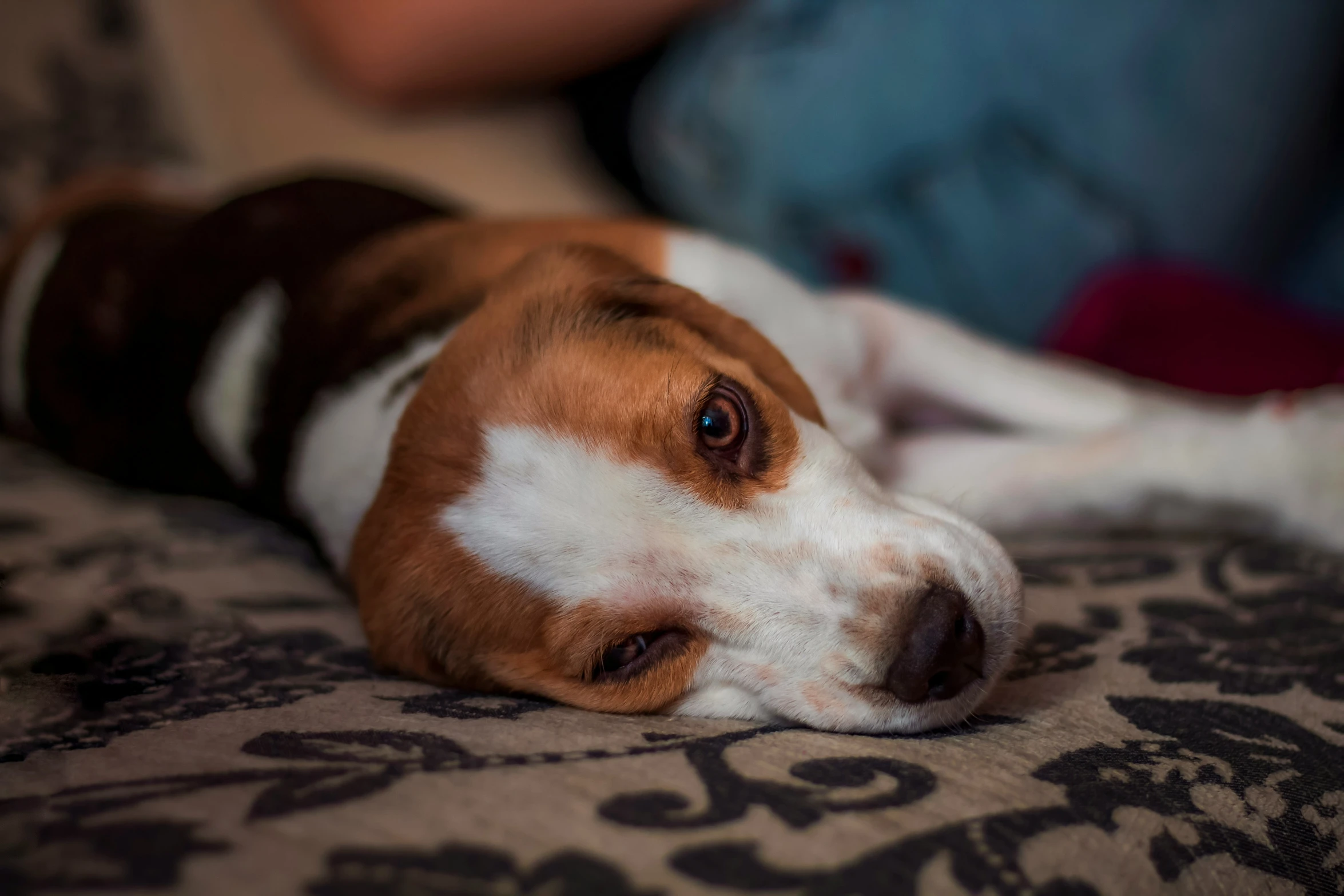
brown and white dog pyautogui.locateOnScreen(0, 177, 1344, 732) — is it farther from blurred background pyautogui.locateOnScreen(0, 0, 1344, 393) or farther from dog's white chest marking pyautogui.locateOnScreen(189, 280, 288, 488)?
blurred background pyautogui.locateOnScreen(0, 0, 1344, 393)

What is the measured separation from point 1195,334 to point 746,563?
2.22 m

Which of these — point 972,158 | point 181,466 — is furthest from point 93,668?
point 972,158

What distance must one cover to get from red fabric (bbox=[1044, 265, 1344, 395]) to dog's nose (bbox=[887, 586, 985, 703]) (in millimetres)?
2003

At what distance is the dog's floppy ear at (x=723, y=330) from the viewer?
196cm

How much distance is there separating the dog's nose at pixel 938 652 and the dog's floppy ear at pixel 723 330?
1.88 feet

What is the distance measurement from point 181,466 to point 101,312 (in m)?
0.56

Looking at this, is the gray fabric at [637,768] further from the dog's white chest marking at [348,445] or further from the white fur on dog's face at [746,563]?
the dog's white chest marking at [348,445]

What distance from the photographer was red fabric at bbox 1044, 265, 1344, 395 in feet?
9.73

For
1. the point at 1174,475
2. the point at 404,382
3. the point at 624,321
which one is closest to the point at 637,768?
the point at 624,321

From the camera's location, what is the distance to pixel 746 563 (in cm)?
161

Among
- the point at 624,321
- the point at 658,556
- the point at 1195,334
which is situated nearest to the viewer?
the point at 658,556

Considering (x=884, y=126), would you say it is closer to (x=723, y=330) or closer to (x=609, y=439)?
(x=723, y=330)

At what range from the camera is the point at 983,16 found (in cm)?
321

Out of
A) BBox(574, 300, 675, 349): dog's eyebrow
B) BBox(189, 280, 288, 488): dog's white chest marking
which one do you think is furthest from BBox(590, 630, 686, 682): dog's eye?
BBox(189, 280, 288, 488): dog's white chest marking
